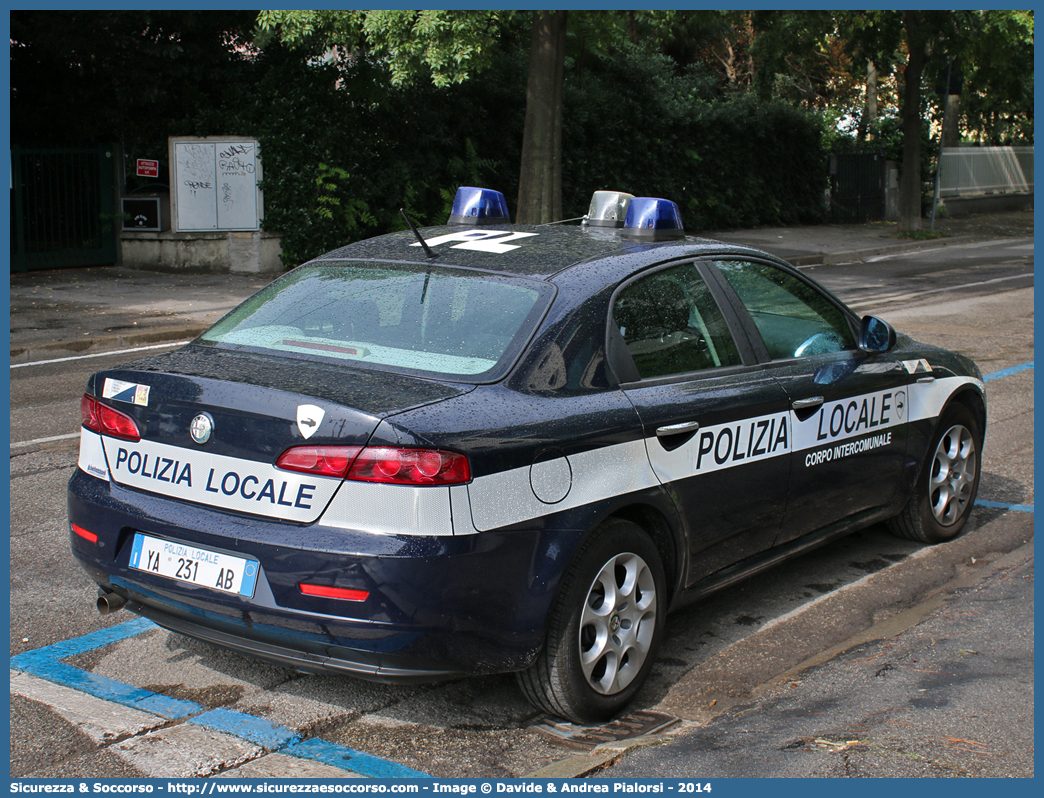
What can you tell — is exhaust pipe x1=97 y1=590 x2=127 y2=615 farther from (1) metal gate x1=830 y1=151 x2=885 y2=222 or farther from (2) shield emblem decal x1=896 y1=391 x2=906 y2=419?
(1) metal gate x1=830 y1=151 x2=885 y2=222

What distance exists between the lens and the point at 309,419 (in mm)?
3240

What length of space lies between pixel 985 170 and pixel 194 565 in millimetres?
40118

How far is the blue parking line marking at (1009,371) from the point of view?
1007cm

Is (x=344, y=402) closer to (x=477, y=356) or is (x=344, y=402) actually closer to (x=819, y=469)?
(x=477, y=356)

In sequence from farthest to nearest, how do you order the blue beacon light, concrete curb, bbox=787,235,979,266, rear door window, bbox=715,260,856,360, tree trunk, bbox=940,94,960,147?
tree trunk, bbox=940,94,960,147 < concrete curb, bbox=787,235,979,266 < the blue beacon light < rear door window, bbox=715,260,856,360

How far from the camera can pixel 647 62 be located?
87.4 ft

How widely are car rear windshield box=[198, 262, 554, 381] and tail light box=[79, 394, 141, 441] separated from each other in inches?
18.4

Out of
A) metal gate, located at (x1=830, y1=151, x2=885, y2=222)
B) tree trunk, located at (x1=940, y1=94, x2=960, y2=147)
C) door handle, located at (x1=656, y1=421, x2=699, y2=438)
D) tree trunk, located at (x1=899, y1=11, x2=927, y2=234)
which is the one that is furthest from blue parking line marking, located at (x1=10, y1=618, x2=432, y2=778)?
tree trunk, located at (x1=940, y1=94, x2=960, y2=147)

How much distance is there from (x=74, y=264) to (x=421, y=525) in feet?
58.6

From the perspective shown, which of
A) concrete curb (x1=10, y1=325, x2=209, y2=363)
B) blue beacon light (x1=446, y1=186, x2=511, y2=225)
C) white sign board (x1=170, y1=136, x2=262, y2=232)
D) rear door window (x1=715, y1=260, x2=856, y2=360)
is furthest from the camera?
white sign board (x1=170, y1=136, x2=262, y2=232)

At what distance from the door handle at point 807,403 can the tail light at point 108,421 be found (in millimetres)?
2458

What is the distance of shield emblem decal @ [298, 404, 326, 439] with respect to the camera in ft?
10.6

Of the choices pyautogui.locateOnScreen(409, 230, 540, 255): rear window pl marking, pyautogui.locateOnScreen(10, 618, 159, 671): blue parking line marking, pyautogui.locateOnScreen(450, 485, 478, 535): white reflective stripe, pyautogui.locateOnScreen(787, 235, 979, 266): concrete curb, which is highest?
pyautogui.locateOnScreen(787, 235, 979, 266): concrete curb
